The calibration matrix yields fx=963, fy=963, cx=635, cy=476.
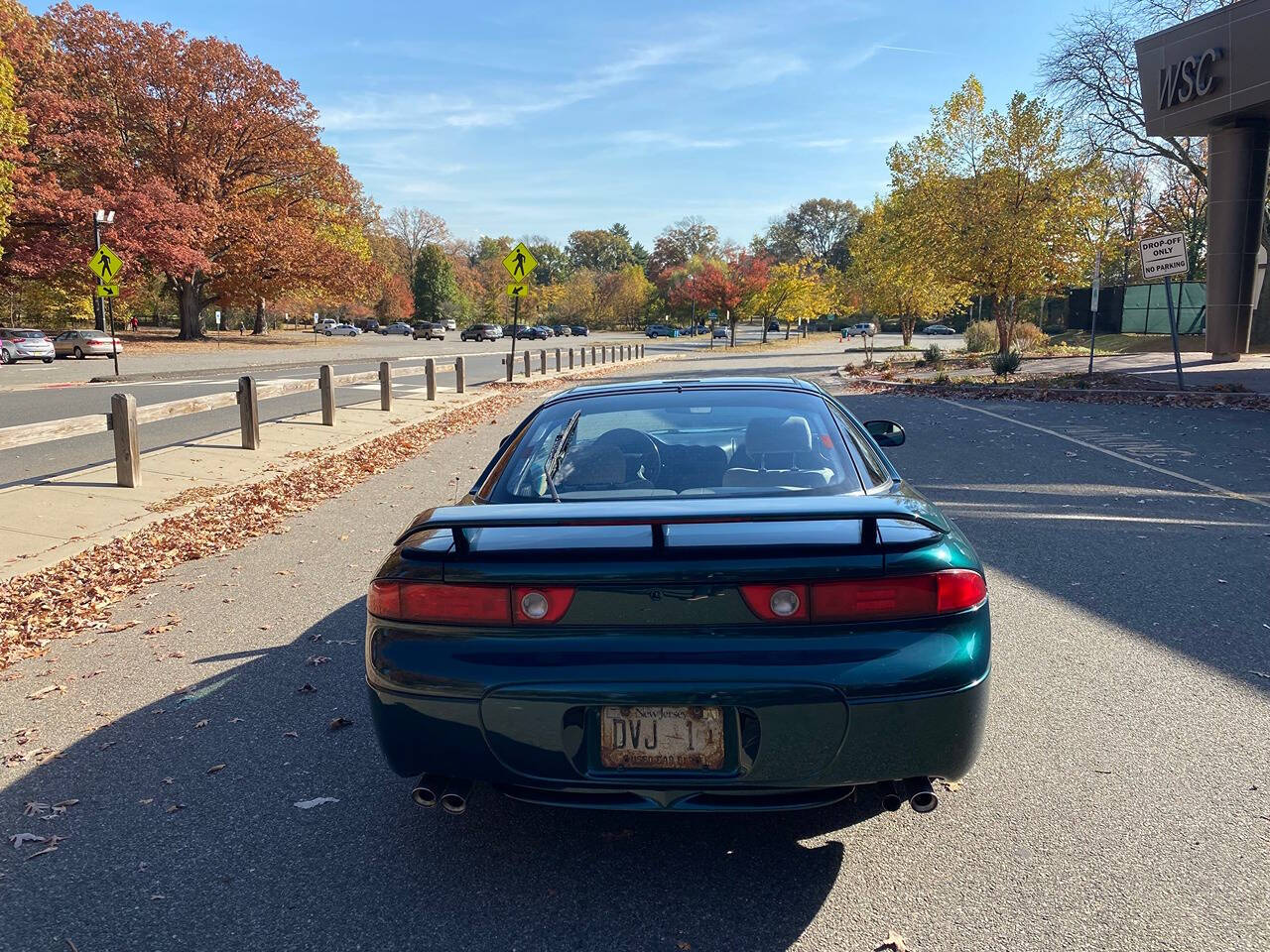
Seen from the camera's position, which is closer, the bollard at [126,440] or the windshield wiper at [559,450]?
the windshield wiper at [559,450]

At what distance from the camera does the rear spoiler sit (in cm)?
271

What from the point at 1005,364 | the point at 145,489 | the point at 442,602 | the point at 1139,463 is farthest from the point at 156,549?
the point at 1005,364

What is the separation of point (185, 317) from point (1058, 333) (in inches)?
2107

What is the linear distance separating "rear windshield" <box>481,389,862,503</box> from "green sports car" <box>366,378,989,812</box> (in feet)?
2.22

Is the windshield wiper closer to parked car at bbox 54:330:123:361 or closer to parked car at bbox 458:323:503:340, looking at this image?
parked car at bbox 54:330:123:361

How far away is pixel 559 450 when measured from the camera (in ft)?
12.8

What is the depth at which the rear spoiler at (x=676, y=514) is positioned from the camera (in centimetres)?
271

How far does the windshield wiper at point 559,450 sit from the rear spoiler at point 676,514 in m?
0.39

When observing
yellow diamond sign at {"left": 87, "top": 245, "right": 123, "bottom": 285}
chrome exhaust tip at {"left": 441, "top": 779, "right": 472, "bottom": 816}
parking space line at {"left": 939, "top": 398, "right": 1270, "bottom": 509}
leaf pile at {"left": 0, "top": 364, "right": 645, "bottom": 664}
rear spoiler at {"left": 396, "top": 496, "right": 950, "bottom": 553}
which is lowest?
leaf pile at {"left": 0, "top": 364, "right": 645, "bottom": 664}

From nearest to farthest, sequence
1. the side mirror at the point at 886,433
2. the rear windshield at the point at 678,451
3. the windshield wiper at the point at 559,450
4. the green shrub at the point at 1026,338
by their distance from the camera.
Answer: the rear windshield at the point at 678,451 < the windshield wiper at the point at 559,450 < the side mirror at the point at 886,433 < the green shrub at the point at 1026,338

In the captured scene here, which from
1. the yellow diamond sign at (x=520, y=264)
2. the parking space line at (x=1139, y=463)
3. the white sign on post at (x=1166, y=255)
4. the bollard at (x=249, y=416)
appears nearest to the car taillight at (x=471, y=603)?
the parking space line at (x=1139, y=463)

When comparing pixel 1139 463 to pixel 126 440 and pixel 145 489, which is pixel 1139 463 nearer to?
pixel 145 489

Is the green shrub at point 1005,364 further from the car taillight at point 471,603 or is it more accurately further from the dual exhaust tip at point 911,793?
the car taillight at point 471,603

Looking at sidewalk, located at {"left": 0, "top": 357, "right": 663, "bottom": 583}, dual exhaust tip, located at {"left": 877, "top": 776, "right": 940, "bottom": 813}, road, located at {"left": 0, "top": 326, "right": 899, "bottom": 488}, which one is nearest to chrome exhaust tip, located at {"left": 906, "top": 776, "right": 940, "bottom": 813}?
dual exhaust tip, located at {"left": 877, "top": 776, "right": 940, "bottom": 813}
